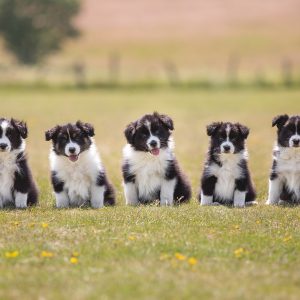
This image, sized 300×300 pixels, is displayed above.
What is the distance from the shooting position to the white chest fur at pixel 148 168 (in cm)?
1138

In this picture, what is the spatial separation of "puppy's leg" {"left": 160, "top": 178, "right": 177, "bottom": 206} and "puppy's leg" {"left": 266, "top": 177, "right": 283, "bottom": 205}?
164 cm

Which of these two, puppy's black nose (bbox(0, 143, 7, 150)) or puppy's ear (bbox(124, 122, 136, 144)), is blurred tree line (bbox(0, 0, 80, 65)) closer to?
puppy's ear (bbox(124, 122, 136, 144))

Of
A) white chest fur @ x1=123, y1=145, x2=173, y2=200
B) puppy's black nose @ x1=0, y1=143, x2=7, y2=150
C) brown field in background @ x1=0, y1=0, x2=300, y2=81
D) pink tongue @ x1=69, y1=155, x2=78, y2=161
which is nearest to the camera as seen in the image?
puppy's black nose @ x1=0, y1=143, x2=7, y2=150

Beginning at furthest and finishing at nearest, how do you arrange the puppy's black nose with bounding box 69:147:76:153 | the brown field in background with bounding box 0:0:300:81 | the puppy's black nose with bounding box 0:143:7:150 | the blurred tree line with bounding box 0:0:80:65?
the blurred tree line with bounding box 0:0:80:65 < the brown field in background with bounding box 0:0:300:81 < the puppy's black nose with bounding box 69:147:76:153 < the puppy's black nose with bounding box 0:143:7:150

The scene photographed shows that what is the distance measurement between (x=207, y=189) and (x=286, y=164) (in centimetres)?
134

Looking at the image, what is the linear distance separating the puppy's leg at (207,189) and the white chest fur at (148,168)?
0.66 metres

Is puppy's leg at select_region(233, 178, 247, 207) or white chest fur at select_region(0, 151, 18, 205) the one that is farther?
puppy's leg at select_region(233, 178, 247, 207)

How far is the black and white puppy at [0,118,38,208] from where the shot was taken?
437 inches

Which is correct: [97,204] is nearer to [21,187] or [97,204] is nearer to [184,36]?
[21,187]

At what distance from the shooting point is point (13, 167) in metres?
11.1

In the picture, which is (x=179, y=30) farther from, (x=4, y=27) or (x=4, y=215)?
(x=4, y=215)

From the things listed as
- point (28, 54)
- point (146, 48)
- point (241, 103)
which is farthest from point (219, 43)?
point (241, 103)

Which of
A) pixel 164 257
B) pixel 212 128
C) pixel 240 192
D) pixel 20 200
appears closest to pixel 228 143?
pixel 212 128

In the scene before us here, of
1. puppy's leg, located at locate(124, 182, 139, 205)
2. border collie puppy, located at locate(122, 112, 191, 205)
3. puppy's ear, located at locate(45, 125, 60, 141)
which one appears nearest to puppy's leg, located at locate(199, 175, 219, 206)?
border collie puppy, located at locate(122, 112, 191, 205)
